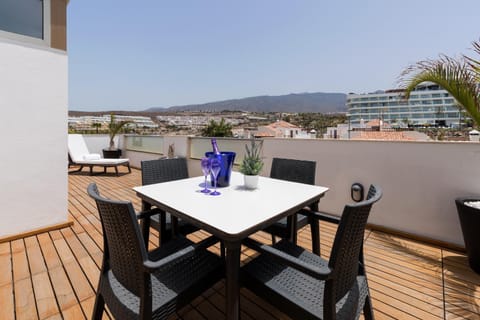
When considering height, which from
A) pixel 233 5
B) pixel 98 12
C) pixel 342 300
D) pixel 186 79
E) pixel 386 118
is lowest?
pixel 342 300

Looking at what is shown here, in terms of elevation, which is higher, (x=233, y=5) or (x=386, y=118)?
(x=233, y=5)

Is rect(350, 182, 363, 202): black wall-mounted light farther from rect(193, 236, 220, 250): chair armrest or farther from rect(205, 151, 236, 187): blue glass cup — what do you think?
rect(193, 236, 220, 250): chair armrest

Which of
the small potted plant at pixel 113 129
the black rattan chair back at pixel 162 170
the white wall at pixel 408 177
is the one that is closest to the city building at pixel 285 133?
the white wall at pixel 408 177

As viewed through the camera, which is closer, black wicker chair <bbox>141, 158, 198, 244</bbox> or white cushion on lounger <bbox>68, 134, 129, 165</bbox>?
black wicker chair <bbox>141, 158, 198, 244</bbox>

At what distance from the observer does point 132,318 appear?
92cm

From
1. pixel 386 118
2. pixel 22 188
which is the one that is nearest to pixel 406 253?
pixel 22 188

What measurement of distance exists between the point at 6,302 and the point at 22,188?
4.75 ft

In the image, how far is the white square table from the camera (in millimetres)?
1019

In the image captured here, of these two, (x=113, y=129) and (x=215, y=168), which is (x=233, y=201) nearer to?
(x=215, y=168)

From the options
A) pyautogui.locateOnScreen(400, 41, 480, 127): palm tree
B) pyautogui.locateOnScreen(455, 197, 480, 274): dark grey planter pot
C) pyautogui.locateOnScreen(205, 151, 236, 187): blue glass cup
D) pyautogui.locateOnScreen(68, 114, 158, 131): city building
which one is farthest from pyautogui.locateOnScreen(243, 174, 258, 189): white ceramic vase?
pyautogui.locateOnScreen(68, 114, 158, 131): city building

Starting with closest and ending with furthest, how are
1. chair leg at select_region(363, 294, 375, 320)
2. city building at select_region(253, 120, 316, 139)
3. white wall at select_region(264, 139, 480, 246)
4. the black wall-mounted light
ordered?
chair leg at select_region(363, 294, 375, 320) → white wall at select_region(264, 139, 480, 246) → the black wall-mounted light → city building at select_region(253, 120, 316, 139)

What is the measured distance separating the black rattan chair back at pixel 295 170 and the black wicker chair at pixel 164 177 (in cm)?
96

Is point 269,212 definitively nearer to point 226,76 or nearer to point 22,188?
point 22,188

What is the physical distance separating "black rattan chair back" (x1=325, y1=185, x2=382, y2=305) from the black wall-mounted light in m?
2.15
